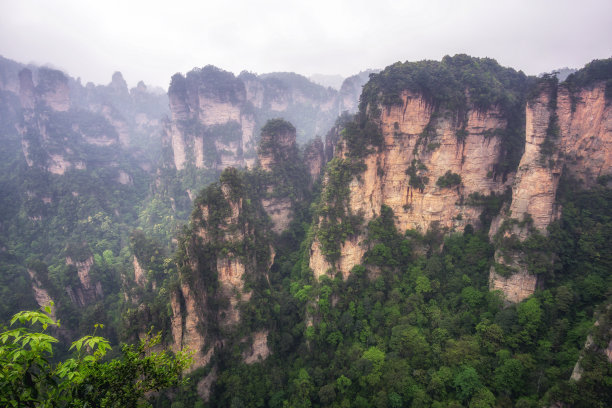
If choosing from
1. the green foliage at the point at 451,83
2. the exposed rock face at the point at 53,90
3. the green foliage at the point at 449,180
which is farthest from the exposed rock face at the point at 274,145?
the exposed rock face at the point at 53,90

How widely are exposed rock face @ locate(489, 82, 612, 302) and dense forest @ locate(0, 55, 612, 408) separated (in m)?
0.63

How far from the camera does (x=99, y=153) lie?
2726 inches

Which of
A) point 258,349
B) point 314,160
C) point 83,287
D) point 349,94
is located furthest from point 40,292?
point 349,94

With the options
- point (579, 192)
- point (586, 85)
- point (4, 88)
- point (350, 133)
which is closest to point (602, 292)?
point (579, 192)

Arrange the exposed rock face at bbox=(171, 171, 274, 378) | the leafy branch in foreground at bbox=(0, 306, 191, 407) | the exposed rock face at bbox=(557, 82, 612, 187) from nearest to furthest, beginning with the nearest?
the leafy branch in foreground at bbox=(0, 306, 191, 407), the exposed rock face at bbox=(171, 171, 274, 378), the exposed rock face at bbox=(557, 82, 612, 187)

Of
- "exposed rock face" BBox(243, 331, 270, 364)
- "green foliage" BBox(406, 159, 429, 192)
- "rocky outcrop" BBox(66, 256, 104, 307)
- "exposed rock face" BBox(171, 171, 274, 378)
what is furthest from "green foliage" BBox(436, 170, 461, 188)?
"rocky outcrop" BBox(66, 256, 104, 307)

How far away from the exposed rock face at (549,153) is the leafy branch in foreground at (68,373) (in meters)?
26.0

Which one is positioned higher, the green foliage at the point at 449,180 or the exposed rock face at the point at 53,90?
the exposed rock face at the point at 53,90

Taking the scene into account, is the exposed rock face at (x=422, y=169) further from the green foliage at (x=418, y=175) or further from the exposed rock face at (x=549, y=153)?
the exposed rock face at (x=549, y=153)

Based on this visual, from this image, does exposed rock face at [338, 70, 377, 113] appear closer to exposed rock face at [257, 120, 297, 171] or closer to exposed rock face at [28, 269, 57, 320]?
exposed rock face at [257, 120, 297, 171]

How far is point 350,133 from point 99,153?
6760 cm

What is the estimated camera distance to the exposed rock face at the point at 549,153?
23.0m

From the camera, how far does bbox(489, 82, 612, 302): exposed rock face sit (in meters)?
23.0

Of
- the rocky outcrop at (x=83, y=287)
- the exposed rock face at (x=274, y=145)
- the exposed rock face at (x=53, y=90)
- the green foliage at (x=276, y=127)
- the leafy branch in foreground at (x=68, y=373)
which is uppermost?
the exposed rock face at (x=53, y=90)
